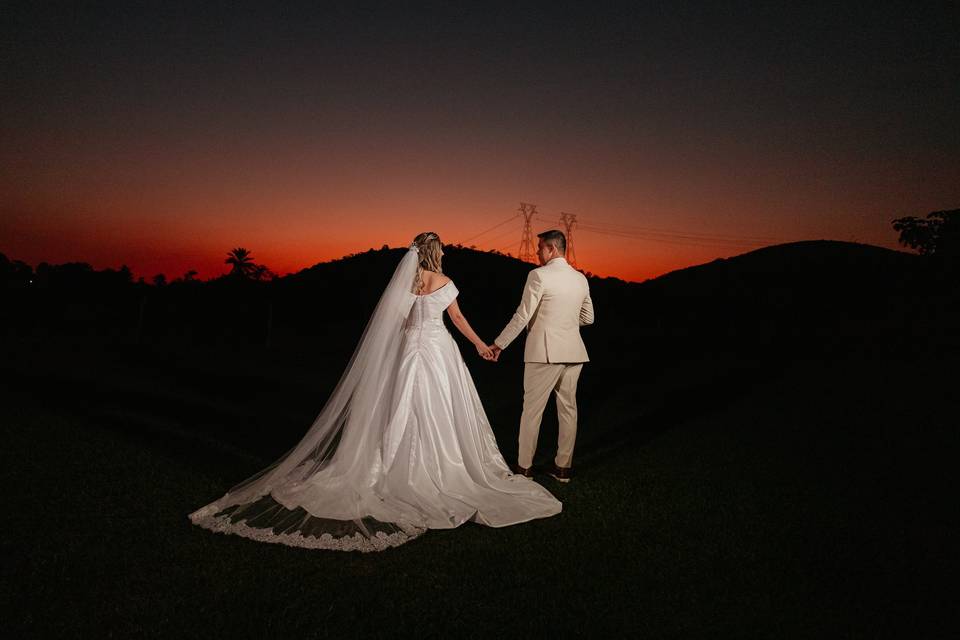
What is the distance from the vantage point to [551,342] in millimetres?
5961

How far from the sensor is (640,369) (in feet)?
55.6

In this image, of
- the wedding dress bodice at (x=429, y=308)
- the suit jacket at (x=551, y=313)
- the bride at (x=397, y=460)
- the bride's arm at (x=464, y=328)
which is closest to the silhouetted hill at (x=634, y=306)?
the suit jacket at (x=551, y=313)

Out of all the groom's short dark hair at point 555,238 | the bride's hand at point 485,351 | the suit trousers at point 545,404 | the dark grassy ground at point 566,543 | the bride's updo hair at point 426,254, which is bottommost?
the dark grassy ground at point 566,543

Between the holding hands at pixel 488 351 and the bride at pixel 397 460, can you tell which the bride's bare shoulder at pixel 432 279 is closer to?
the bride at pixel 397 460

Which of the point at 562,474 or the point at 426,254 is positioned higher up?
the point at 426,254

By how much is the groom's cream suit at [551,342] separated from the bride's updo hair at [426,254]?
3.09 ft

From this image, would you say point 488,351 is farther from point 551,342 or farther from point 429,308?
point 429,308

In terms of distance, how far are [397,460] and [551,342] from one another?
1930 millimetres

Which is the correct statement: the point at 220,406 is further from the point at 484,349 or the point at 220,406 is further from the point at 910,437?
the point at 910,437

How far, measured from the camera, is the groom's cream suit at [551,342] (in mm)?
5926

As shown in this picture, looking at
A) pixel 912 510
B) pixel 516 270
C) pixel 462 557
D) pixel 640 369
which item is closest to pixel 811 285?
pixel 516 270

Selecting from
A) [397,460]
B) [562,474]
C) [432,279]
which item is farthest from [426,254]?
[562,474]

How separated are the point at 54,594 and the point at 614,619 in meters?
3.30

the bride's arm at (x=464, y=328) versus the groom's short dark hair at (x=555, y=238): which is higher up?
the groom's short dark hair at (x=555, y=238)
